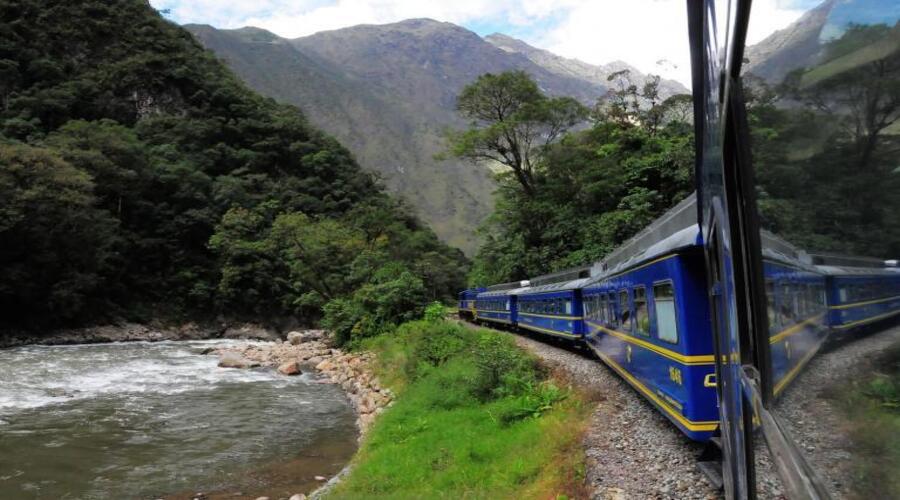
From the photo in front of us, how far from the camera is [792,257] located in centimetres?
135

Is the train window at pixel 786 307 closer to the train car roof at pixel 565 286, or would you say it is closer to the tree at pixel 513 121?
the train car roof at pixel 565 286

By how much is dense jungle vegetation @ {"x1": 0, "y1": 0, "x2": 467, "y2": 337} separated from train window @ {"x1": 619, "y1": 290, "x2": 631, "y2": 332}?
15.4m

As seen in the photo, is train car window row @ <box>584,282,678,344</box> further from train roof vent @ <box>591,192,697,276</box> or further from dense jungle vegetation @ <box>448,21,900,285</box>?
dense jungle vegetation @ <box>448,21,900,285</box>

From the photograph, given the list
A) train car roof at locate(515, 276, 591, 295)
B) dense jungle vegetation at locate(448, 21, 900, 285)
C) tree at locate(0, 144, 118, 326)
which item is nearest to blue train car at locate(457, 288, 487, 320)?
dense jungle vegetation at locate(448, 21, 900, 285)

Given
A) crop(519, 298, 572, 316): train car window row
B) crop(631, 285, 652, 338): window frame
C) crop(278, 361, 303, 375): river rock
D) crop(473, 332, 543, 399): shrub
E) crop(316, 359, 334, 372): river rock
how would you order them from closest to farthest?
crop(631, 285, 652, 338): window frame < crop(473, 332, 543, 399): shrub < crop(519, 298, 572, 316): train car window row < crop(278, 361, 303, 375): river rock < crop(316, 359, 334, 372): river rock

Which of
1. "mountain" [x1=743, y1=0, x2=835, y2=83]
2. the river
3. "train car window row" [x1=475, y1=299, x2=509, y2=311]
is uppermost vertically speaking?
"mountain" [x1=743, y1=0, x2=835, y2=83]

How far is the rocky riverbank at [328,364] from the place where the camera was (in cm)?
1503

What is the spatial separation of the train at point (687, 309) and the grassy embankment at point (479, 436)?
1286mm

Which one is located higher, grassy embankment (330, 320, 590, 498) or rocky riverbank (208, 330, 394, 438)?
grassy embankment (330, 320, 590, 498)

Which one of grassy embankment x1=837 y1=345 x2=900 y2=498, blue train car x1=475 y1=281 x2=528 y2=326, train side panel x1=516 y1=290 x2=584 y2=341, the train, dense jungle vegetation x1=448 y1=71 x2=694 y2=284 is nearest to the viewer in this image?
grassy embankment x1=837 y1=345 x2=900 y2=498

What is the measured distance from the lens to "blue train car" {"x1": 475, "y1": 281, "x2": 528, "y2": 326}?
23.6 m

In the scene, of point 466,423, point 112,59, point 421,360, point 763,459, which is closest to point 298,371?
point 421,360

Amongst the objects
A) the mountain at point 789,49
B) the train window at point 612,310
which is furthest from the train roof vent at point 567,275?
the mountain at point 789,49

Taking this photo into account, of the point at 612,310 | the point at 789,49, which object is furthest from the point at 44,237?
the point at 789,49
